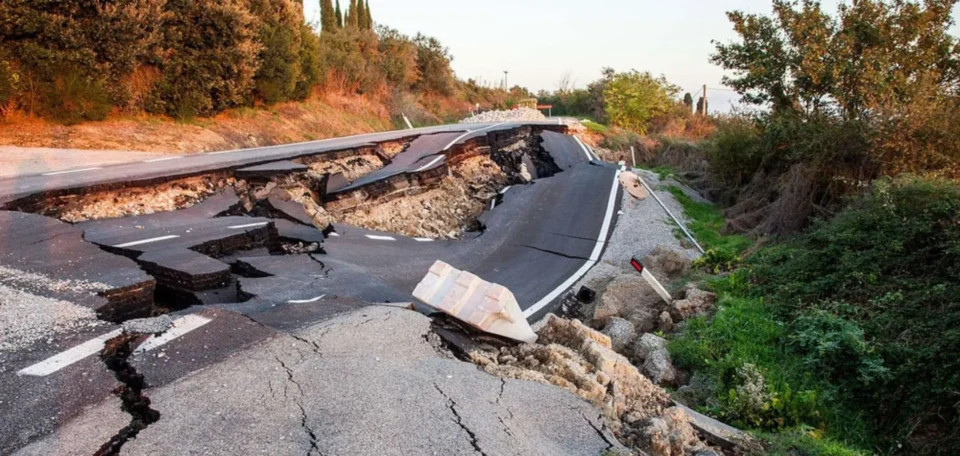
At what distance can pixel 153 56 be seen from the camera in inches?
645

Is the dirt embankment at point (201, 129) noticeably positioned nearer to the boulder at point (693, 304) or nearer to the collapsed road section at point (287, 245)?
the collapsed road section at point (287, 245)

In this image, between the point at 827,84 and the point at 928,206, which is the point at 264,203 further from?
the point at 827,84

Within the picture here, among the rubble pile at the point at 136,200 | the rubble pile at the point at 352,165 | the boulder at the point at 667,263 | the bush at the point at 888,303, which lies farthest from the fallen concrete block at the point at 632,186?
the rubble pile at the point at 136,200

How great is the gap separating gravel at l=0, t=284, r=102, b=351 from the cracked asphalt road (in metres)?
1.25

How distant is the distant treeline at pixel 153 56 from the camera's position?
1380 cm

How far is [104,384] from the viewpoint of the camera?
374cm

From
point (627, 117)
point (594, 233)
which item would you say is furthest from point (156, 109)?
point (627, 117)

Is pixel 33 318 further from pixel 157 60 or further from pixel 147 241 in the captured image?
pixel 157 60

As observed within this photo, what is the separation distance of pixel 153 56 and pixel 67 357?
600 inches

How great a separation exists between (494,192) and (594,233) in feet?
14.3

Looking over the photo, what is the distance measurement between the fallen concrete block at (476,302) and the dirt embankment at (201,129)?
10.0 metres

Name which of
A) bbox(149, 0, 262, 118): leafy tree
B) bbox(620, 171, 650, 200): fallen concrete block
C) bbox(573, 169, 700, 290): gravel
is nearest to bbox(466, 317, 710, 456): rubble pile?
bbox(573, 169, 700, 290): gravel

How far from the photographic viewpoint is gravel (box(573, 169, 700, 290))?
32.6ft

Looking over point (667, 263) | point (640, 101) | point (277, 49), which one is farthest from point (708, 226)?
point (640, 101)
